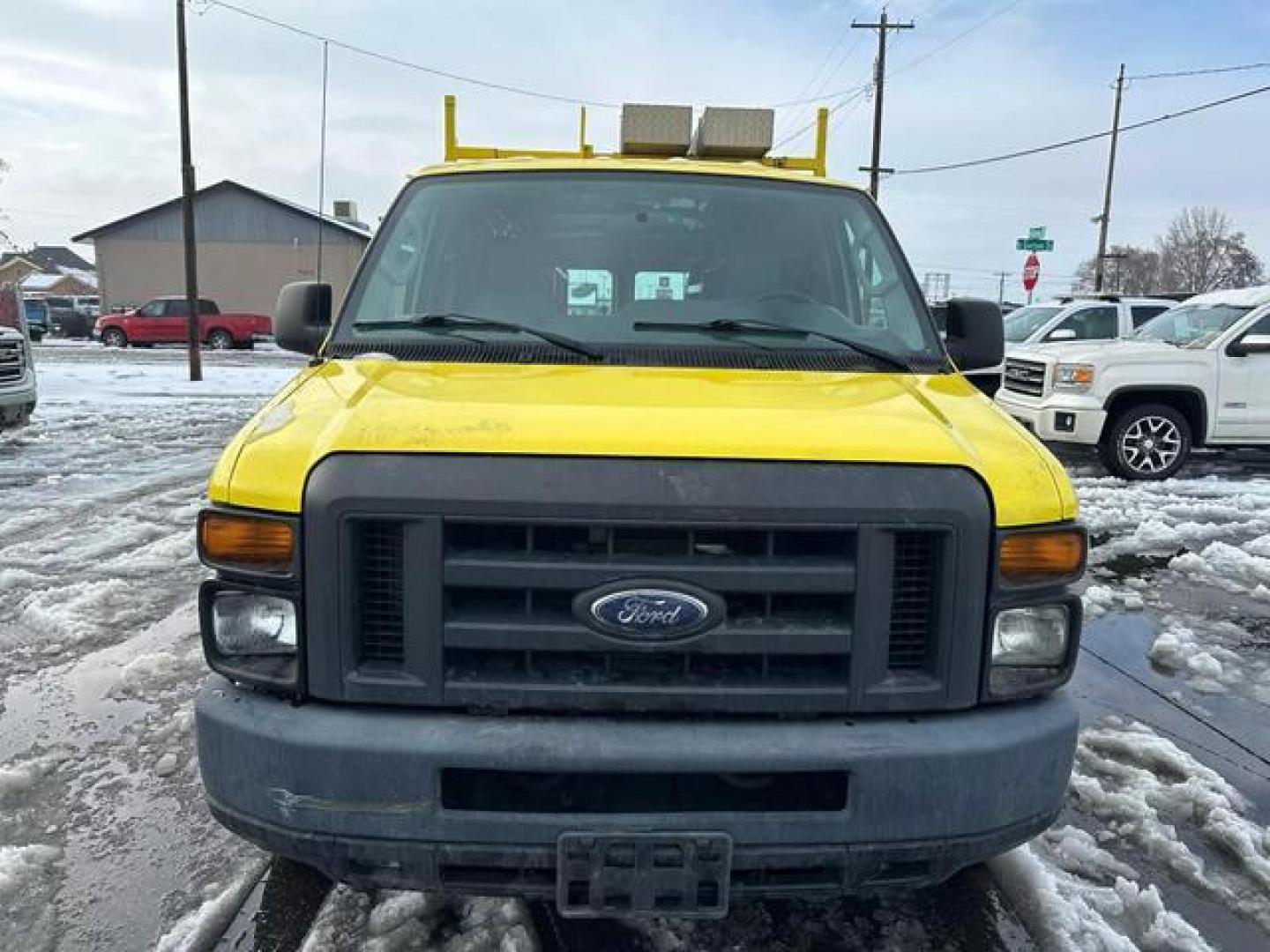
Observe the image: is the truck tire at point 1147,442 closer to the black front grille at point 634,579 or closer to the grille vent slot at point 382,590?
the black front grille at point 634,579

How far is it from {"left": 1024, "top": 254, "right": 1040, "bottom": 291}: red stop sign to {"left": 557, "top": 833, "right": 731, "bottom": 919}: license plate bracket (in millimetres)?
24583

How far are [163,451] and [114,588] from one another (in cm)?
563

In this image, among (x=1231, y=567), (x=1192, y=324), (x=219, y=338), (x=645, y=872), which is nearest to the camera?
(x=645, y=872)

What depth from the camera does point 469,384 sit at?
2594 millimetres

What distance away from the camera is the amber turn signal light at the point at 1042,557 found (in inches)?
89.0

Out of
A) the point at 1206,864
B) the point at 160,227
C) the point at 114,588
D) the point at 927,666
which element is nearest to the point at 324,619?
the point at 927,666

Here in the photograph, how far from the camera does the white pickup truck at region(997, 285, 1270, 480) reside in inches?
382

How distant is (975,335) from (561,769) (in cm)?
237

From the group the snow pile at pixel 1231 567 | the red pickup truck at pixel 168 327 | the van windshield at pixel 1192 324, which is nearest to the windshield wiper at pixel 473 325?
the snow pile at pixel 1231 567

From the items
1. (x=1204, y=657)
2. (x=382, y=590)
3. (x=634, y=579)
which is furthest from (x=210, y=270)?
(x=634, y=579)

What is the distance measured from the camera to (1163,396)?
9867mm

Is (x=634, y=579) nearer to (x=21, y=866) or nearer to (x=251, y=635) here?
(x=251, y=635)

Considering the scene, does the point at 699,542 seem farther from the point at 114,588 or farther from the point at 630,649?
the point at 114,588

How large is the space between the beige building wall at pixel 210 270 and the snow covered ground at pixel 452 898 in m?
39.7
